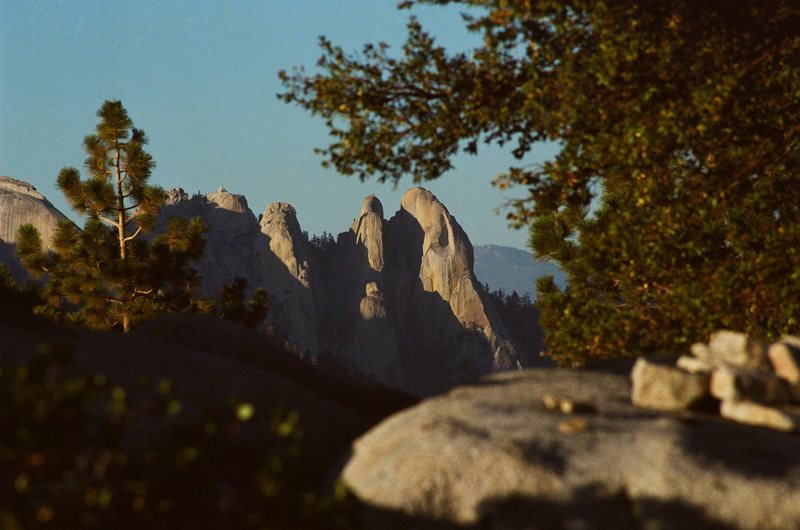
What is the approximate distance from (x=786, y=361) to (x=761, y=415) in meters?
1.48

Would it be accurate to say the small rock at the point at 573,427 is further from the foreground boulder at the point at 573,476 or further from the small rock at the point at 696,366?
the small rock at the point at 696,366

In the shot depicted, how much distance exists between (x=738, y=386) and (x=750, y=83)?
8219 millimetres

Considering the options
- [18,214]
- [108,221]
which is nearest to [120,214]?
[108,221]

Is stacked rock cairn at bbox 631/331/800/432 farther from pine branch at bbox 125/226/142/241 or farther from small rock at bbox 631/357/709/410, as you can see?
pine branch at bbox 125/226/142/241

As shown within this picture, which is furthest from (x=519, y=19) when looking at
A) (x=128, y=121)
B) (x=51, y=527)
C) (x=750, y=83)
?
(x=128, y=121)

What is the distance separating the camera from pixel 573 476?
8.94 m

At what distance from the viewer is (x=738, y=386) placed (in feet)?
37.0

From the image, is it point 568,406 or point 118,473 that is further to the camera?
point 568,406

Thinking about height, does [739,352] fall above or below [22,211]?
below

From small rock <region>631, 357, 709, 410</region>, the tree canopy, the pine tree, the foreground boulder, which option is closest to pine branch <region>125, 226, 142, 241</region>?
the pine tree

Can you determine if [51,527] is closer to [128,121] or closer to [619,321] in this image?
[619,321]

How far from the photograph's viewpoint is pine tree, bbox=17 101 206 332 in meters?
37.8

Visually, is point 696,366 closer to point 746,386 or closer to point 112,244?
point 746,386

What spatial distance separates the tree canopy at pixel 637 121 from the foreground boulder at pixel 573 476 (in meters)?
7.98
